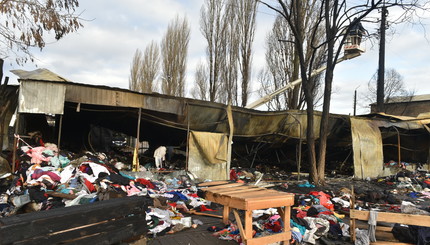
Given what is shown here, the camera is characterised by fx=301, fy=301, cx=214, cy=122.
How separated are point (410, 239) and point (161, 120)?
7470 millimetres

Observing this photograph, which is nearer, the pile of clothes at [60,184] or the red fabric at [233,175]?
the pile of clothes at [60,184]

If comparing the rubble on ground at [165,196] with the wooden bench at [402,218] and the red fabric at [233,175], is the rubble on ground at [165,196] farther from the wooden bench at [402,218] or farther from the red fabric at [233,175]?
the red fabric at [233,175]

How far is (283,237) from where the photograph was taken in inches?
158

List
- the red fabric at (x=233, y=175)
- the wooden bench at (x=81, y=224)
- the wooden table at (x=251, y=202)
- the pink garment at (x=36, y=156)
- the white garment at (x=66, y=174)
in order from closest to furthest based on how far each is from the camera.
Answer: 1. the wooden bench at (x=81, y=224)
2. the wooden table at (x=251, y=202)
3. the white garment at (x=66, y=174)
4. the pink garment at (x=36, y=156)
5. the red fabric at (x=233, y=175)

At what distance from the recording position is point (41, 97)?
25.3ft

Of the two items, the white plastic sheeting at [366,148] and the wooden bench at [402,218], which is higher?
the white plastic sheeting at [366,148]

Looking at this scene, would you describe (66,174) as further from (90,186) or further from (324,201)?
(324,201)

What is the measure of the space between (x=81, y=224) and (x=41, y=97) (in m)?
6.12

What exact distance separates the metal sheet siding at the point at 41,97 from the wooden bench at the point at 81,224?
5.58m

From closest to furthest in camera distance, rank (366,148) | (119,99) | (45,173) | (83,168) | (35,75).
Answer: (45,173) → (83,168) → (119,99) → (35,75) → (366,148)

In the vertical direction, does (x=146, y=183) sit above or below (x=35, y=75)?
below

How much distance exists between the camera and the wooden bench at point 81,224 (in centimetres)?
236

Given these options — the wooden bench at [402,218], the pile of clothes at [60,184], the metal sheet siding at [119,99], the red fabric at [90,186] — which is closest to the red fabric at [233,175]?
the pile of clothes at [60,184]

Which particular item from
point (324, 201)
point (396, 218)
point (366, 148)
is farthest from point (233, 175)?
point (396, 218)
